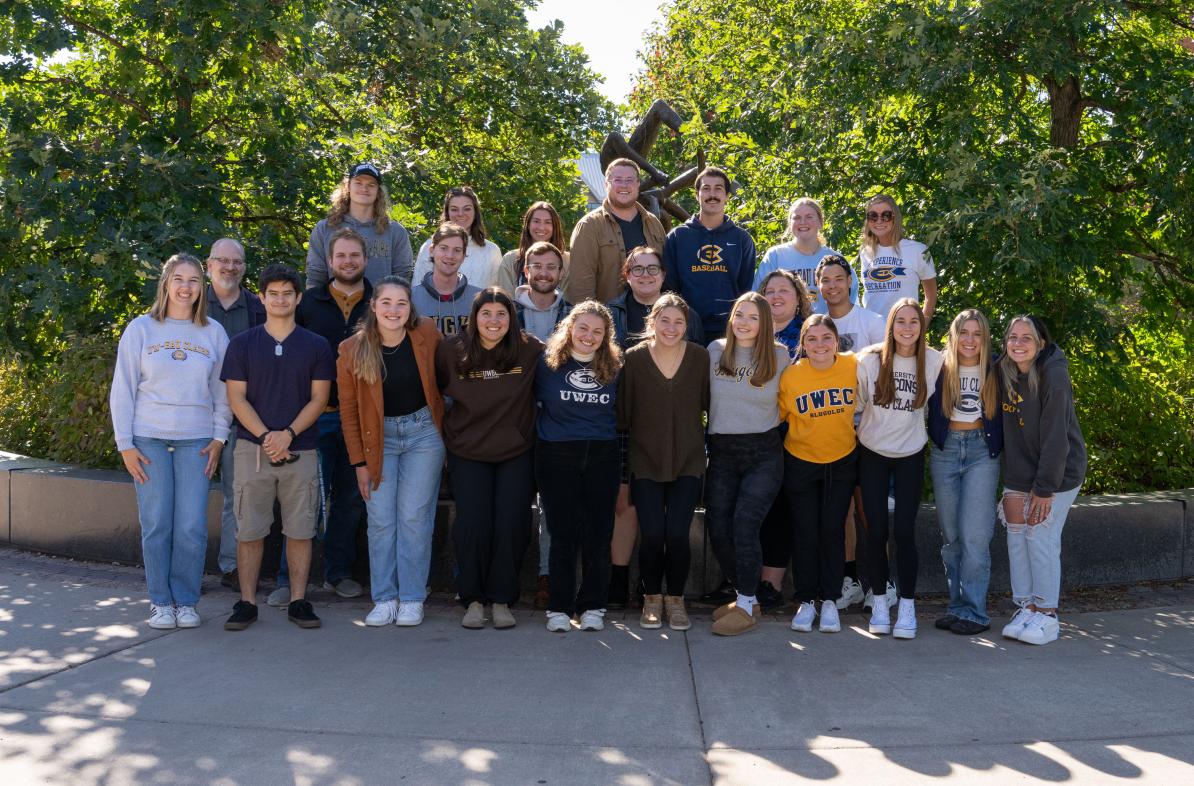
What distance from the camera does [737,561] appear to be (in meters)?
5.60

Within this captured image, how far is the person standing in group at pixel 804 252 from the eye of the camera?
20.8 feet

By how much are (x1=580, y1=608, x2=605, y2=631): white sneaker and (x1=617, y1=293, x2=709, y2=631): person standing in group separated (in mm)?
226

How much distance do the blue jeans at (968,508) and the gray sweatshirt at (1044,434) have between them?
13 centimetres

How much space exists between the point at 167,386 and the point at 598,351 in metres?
2.17

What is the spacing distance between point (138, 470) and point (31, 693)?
1341 mm

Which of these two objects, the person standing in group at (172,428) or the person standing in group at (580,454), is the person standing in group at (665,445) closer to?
the person standing in group at (580,454)

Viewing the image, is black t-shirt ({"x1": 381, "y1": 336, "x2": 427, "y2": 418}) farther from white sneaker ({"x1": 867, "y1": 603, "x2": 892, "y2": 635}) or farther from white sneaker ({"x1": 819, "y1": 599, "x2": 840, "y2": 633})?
white sneaker ({"x1": 867, "y1": 603, "x2": 892, "y2": 635})

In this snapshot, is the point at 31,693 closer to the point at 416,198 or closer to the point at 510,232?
the point at 416,198

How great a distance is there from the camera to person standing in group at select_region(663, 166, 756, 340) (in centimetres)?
631

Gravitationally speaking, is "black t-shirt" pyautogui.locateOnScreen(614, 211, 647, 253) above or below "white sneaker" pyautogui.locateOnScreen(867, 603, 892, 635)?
above

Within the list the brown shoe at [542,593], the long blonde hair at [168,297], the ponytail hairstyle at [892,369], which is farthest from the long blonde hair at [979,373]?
the long blonde hair at [168,297]

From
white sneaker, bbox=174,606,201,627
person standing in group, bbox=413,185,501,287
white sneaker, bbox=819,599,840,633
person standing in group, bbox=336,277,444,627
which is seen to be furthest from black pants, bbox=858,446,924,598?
white sneaker, bbox=174,606,201,627

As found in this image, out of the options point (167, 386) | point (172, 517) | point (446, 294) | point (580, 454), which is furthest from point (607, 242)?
point (172, 517)

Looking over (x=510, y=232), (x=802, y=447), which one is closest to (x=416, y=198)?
(x=510, y=232)
